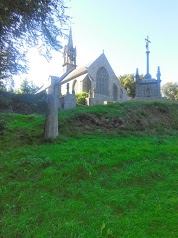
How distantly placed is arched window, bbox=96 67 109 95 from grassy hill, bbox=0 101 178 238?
3132 cm

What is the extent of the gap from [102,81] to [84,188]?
3606 cm

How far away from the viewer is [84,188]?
399 centimetres

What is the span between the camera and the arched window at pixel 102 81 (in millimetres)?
38594

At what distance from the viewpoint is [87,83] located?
37125 mm

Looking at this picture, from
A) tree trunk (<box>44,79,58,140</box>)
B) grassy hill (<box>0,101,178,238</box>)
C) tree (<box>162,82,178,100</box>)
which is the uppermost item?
tree (<box>162,82,178,100</box>)

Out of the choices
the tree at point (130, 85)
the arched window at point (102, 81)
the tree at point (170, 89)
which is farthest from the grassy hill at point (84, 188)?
the tree at point (170, 89)

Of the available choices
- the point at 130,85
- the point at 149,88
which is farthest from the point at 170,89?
the point at 149,88

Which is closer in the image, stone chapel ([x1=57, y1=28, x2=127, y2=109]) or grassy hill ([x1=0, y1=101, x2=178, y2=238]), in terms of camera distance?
grassy hill ([x1=0, y1=101, x2=178, y2=238])

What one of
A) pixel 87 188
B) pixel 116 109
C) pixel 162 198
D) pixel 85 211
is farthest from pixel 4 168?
pixel 116 109

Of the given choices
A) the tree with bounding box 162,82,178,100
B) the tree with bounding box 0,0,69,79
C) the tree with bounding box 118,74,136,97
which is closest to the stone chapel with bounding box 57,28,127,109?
the tree with bounding box 118,74,136,97

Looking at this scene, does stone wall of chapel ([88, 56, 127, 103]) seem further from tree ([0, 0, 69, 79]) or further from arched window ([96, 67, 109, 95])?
tree ([0, 0, 69, 79])

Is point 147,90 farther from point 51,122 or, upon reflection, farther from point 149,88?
point 51,122

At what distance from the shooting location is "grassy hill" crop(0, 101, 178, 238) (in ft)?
9.57

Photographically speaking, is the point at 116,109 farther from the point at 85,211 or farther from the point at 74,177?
the point at 85,211
